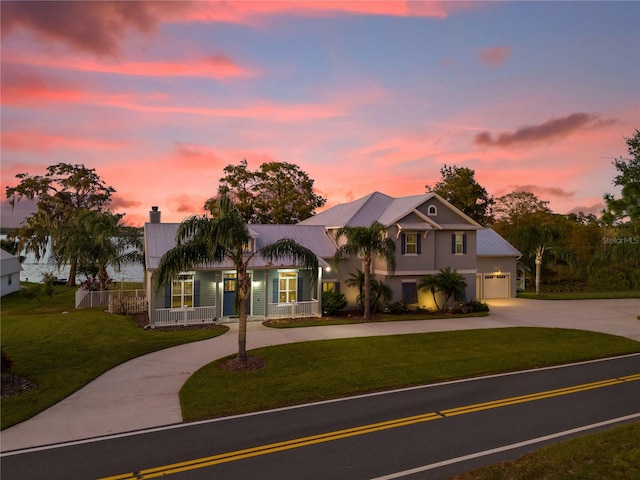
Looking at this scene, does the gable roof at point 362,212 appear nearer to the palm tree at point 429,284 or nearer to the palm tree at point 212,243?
the palm tree at point 429,284

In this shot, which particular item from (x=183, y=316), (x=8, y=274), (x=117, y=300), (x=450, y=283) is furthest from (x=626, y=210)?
(x=8, y=274)

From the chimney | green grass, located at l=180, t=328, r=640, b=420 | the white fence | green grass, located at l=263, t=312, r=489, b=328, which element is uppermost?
the chimney

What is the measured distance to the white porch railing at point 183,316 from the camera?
2381 centimetres

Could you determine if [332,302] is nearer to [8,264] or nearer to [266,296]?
Result: [266,296]

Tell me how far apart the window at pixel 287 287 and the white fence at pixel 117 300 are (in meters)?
9.17

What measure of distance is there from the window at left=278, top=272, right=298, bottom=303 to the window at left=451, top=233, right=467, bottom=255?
12378 millimetres

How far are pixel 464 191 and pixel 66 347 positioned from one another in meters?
49.2

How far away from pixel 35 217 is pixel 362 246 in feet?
123

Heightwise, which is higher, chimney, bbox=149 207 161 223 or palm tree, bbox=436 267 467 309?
chimney, bbox=149 207 161 223

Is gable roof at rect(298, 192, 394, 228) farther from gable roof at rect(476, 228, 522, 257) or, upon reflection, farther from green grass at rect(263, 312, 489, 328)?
gable roof at rect(476, 228, 522, 257)

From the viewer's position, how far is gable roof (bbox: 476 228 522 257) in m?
37.0

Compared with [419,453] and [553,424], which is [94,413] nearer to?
[419,453]

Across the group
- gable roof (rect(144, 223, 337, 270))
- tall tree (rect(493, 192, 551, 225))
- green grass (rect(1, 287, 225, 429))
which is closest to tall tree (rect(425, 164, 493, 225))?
tall tree (rect(493, 192, 551, 225))

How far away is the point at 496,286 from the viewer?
3759 cm
